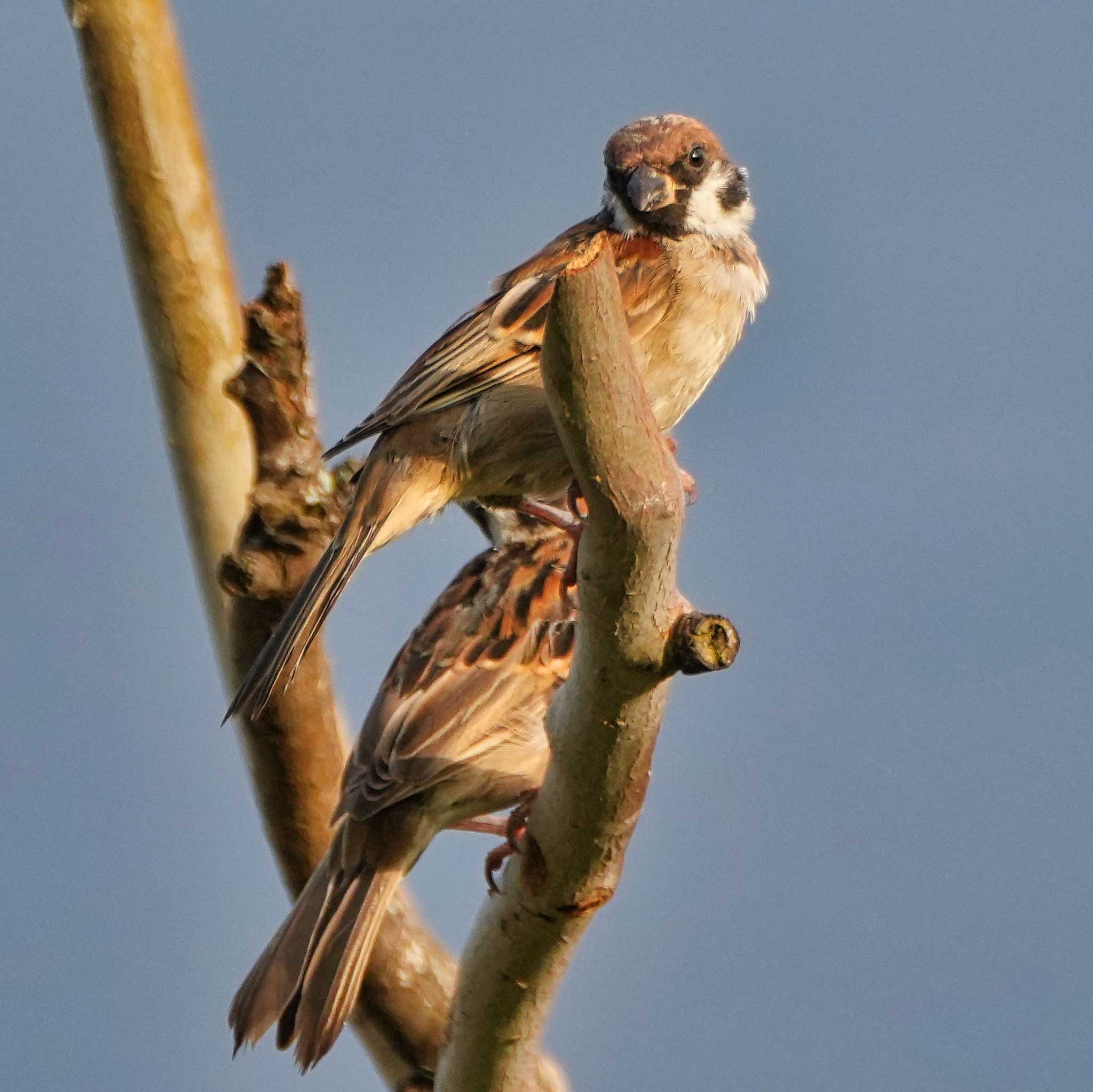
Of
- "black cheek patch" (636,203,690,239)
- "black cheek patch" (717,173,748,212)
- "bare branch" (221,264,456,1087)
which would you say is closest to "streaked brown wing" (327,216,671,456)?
"black cheek patch" (636,203,690,239)

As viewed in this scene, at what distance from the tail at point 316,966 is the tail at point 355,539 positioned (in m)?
0.54

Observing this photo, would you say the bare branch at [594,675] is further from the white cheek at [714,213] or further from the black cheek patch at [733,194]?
the black cheek patch at [733,194]

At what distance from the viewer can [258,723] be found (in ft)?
13.6

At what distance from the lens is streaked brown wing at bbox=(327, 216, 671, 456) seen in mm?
3980

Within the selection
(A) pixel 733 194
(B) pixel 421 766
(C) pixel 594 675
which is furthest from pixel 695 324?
(C) pixel 594 675

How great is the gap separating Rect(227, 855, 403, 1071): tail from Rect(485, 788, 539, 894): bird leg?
47cm

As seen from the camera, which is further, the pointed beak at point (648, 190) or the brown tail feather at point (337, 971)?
the pointed beak at point (648, 190)

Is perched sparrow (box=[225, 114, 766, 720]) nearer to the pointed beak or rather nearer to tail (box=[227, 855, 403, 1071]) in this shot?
the pointed beak

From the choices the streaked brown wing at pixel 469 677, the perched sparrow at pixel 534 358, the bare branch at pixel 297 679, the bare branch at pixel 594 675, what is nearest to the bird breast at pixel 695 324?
the perched sparrow at pixel 534 358

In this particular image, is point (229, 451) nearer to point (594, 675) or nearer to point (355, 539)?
point (355, 539)

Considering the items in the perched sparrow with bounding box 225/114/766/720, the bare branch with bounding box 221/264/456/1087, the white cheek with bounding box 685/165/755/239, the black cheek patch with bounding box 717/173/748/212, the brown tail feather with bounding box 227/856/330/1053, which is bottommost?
the brown tail feather with bounding box 227/856/330/1053

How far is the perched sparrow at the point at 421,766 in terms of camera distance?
3881 millimetres

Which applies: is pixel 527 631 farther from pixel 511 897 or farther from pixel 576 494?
pixel 511 897

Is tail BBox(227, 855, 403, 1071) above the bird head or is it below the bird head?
below
